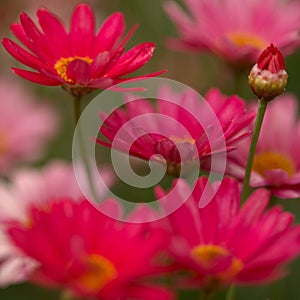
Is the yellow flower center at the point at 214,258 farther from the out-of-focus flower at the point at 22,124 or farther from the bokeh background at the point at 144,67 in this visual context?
the out-of-focus flower at the point at 22,124

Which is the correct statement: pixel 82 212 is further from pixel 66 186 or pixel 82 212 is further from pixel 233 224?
pixel 66 186

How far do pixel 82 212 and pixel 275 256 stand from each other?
11 cm

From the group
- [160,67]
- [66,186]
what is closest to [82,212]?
[66,186]

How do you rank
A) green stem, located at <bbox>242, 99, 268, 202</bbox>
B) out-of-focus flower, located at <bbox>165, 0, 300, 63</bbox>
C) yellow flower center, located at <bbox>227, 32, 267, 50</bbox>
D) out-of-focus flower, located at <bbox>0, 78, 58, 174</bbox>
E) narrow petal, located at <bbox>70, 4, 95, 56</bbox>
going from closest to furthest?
green stem, located at <bbox>242, 99, 268, 202</bbox>
narrow petal, located at <bbox>70, 4, 95, 56</bbox>
out-of-focus flower, located at <bbox>165, 0, 300, 63</bbox>
yellow flower center, located at <bbox>227, 32, 267, 50</bbox>
out-of-focus flower, located at <bbox>0, 78, 58, 174</bbox>

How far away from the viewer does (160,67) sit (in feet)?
4.71

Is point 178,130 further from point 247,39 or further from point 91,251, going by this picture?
point 247,39

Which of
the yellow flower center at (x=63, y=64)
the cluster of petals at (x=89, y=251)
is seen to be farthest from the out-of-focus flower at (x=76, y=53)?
the cluster of petals at (x=89, y=251)

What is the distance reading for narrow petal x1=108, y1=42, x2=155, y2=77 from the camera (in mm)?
596

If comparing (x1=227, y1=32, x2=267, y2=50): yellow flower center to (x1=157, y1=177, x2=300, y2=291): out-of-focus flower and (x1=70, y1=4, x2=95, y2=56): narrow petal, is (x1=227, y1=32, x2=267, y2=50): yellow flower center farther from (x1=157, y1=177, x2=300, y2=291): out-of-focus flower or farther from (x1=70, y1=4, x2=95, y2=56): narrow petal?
(x1=157, y1=177, x2=300, y2=291): out-of-focus flower

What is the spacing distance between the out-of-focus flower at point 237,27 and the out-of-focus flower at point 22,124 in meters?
0.45

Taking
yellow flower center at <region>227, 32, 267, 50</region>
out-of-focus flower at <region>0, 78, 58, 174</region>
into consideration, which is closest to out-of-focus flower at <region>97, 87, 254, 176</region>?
yellow flower center at <region>227, 32, 267, 50</region>

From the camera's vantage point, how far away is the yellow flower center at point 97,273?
1.50 ft

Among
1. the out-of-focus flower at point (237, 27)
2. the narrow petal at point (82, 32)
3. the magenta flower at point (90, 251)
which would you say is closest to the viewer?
the magenta flower at point (90, 251)

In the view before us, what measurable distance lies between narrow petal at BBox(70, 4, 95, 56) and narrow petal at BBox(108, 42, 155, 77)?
0.17 ft
